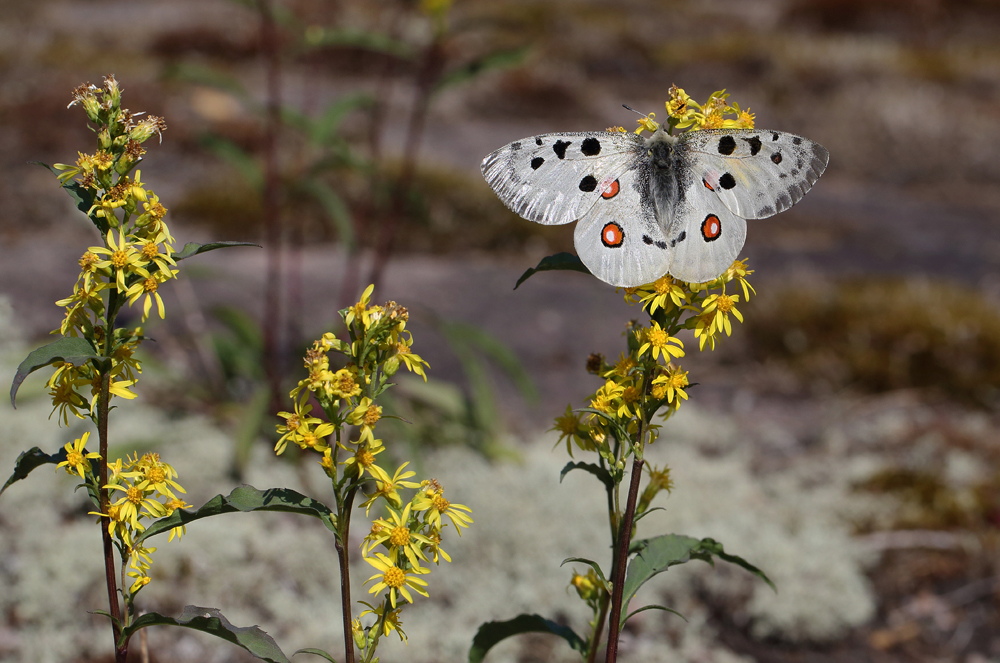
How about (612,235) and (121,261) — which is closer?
(121,261)

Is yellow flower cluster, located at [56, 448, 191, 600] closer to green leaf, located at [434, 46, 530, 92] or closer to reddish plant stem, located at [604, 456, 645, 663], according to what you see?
reddish plant stem, located at [604, 456, 645, 663]

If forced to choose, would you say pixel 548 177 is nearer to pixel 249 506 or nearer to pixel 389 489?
pixel 389 489

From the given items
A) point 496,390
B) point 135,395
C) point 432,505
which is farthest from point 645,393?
point 496,390

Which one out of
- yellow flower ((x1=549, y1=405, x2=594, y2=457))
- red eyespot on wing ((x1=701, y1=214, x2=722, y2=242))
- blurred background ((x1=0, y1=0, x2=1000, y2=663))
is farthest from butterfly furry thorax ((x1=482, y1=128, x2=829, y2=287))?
blurred background ((x1=0, y1=0, x2=1000, y2=663))

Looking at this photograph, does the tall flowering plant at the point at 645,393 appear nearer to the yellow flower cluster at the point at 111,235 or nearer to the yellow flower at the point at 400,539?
the yellow flower at the point at 400,539

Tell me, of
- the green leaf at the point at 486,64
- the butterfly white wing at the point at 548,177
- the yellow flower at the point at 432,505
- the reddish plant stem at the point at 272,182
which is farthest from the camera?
the reddish plant stem at the point at 272,182

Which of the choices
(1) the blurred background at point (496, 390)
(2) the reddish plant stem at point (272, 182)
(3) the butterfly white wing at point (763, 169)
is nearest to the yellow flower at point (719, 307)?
(3) the butterfly white wing at point (763, 169)

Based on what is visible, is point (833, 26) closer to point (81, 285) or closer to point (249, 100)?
point (249, 100)
